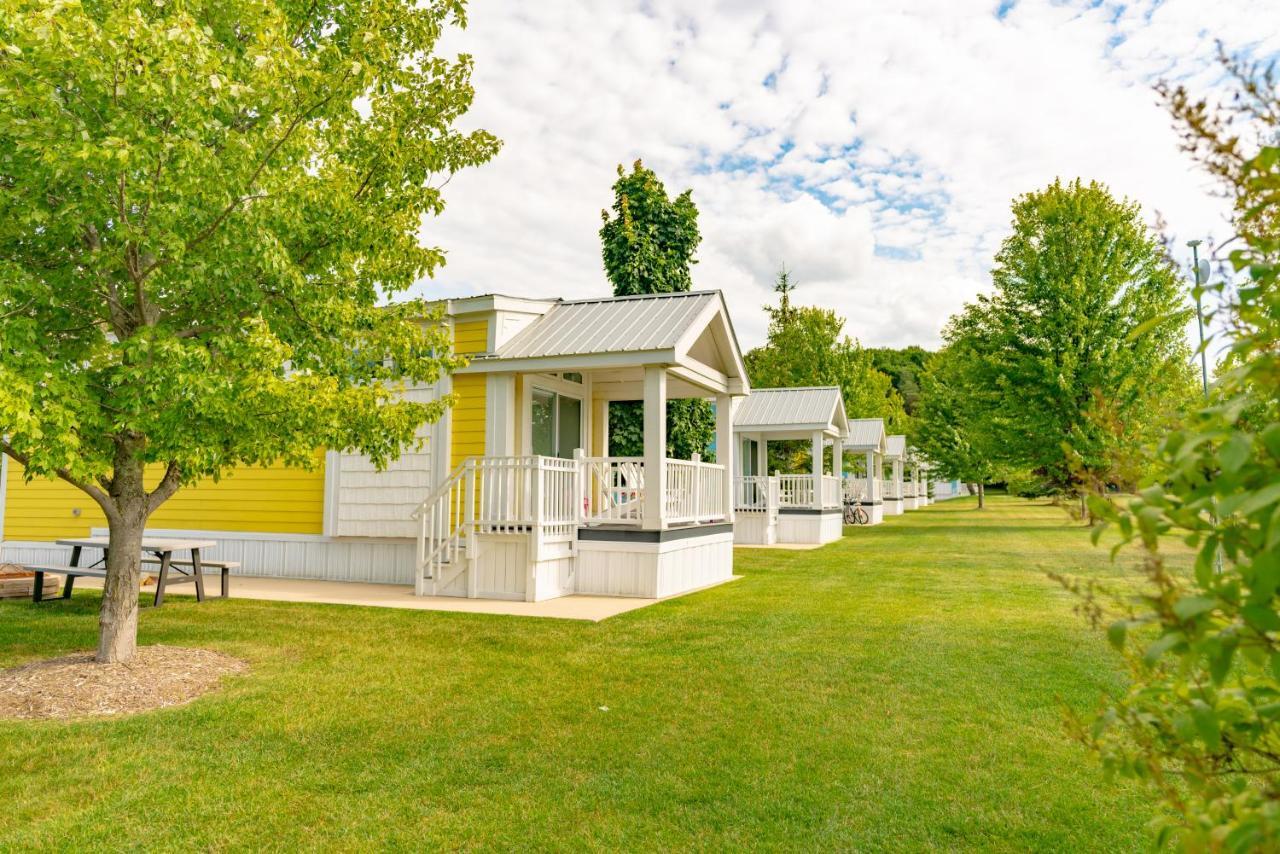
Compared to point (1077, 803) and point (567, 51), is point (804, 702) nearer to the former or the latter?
point (1077, 803)

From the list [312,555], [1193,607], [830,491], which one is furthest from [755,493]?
[1193,607]

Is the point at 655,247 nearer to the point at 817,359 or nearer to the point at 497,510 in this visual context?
the point at 497,510

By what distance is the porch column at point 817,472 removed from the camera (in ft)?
67.4

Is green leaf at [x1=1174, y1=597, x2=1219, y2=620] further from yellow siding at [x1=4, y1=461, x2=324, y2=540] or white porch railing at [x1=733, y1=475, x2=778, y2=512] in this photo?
white porch railing at [x1=733, y1=475, x2=778, y2=512]

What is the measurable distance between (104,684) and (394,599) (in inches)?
182

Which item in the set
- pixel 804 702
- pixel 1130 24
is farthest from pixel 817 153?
pixel 804 702

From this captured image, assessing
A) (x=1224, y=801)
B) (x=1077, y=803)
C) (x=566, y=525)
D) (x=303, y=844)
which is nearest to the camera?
(x=1224, y=801)

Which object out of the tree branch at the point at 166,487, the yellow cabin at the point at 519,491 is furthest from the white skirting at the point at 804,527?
the tree branch at the point at 166,487

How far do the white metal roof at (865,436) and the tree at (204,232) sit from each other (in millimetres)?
26438

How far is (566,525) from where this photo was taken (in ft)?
34.8

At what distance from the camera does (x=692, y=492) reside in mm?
11758

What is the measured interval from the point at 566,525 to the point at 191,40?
22.9 ft

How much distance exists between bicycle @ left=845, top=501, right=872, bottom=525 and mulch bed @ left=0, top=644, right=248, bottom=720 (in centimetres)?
2570

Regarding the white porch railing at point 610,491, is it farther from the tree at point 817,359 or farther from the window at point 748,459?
the tree at point 817,359
